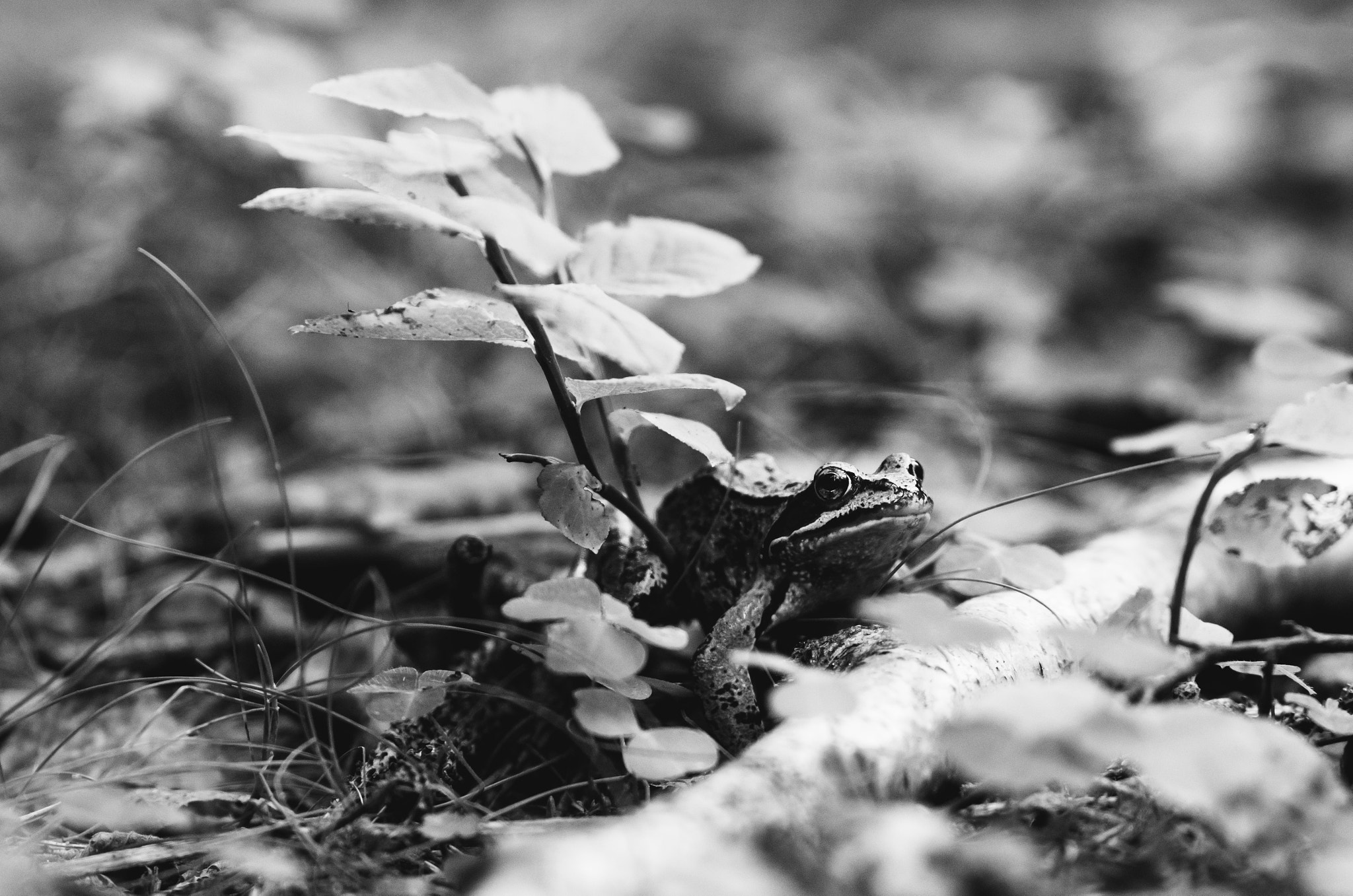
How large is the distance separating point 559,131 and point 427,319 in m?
0.69

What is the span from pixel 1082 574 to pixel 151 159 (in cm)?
565

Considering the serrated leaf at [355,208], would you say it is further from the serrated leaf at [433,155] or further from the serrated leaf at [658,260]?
the serrated leaf at [658,260]

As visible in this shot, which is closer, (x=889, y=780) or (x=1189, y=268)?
(x=889, y=780)

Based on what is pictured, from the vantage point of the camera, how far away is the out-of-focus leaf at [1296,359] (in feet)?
7.43

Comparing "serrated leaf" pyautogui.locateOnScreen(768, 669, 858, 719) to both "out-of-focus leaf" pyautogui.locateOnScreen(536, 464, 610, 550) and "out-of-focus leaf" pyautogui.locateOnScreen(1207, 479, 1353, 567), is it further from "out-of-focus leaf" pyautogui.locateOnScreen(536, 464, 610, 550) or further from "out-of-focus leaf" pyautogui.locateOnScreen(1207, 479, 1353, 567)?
"out-of-focus leaf" pyautogui.locateOnScreen(1207, 479, 1353, 567)

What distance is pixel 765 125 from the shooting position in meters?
7.73

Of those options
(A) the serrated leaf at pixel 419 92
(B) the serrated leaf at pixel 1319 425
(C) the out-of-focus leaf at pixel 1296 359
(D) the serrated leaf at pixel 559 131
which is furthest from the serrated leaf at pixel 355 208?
(C) the out-of-focus leaf at pixel 1296 359

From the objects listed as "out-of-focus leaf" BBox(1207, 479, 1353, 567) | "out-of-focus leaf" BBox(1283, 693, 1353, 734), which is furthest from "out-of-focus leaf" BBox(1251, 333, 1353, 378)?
"out-of-focus leaf" BBox(1283, 693, 1353, 734)

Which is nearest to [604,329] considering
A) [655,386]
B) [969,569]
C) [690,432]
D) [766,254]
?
[655,386]

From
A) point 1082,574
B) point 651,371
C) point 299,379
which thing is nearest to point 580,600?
point 651,371

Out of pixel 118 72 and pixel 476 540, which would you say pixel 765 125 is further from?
pixel 476 540

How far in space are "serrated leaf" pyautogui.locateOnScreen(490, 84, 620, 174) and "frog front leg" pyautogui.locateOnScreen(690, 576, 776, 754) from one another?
3.62 feet

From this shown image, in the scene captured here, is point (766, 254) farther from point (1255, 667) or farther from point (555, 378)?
point (1255, 667)

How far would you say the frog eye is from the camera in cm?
228
